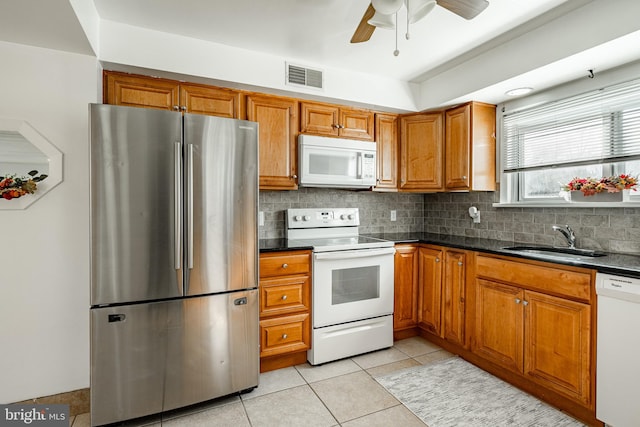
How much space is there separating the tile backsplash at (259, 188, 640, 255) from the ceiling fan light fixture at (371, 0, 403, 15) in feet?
6.13

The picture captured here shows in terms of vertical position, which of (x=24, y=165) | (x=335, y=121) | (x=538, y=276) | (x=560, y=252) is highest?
(x=335, y=121)

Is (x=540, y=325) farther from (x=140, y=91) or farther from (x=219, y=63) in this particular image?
(x=140, y=91)

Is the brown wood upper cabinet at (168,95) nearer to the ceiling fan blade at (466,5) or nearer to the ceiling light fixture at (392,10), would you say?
the ceiling light fixture at (392,10)

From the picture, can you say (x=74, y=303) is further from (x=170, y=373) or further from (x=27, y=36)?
(x=27, y=36)

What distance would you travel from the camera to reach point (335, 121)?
308 centimetres

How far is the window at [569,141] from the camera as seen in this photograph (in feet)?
7.43

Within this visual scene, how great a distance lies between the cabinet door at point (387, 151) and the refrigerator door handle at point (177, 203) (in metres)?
1.91

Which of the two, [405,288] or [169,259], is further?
A: [405,288]

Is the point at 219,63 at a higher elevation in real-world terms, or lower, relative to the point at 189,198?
higher

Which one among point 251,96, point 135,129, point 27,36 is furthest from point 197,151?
point 27,36

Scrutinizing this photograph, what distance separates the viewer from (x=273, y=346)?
2543 millimetres

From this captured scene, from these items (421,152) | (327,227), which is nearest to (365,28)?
(421,152)

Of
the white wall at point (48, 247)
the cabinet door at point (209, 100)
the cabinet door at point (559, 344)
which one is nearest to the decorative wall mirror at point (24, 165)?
the white wall at point (48, 247)

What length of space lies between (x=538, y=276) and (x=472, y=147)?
129 cm
